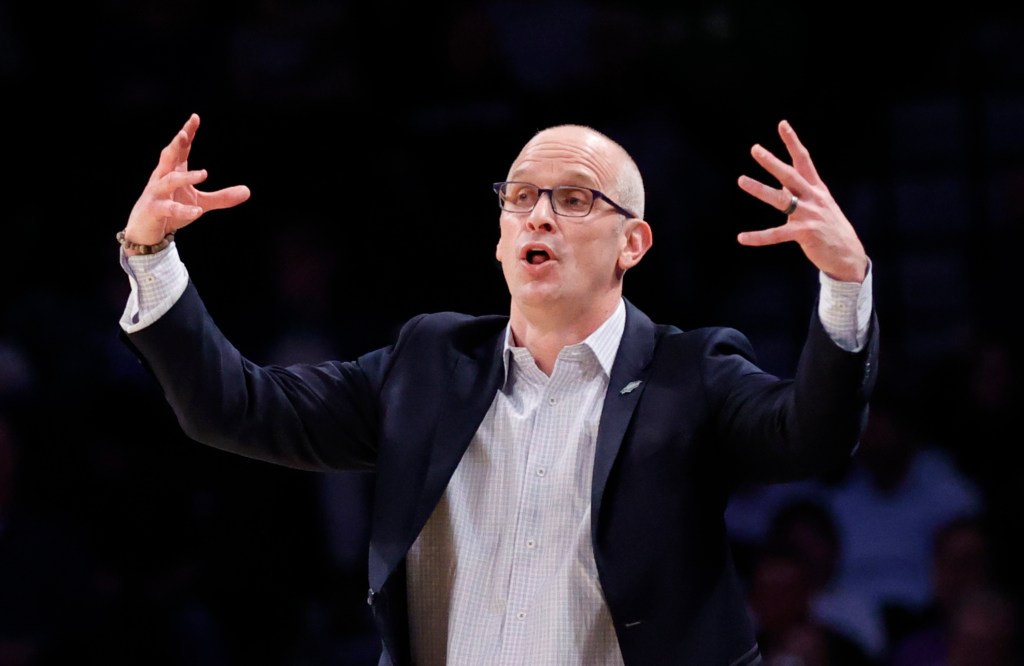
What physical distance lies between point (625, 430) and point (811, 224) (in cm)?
51

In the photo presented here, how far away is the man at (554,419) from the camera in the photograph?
8.02 feet

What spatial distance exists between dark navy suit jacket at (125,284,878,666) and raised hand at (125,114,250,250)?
0.14 metres

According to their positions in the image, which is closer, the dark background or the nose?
the nose

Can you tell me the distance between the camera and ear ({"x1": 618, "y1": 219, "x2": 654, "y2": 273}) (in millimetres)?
2936

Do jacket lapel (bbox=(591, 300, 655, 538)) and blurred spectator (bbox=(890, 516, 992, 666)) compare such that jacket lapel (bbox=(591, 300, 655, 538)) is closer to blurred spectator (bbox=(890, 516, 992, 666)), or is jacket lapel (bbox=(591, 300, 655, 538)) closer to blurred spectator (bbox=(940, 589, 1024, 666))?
blurred spectator (bbox=(940, 589, 1024, 666))

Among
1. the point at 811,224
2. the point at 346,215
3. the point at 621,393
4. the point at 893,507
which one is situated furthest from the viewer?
the point at 346,215

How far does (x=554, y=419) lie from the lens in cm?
272

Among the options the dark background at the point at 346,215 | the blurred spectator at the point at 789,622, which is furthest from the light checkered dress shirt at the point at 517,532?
the dark background at the point at 346,215

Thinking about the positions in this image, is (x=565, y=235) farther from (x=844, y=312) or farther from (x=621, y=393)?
(x=844, y=312)

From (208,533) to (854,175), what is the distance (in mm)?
3321

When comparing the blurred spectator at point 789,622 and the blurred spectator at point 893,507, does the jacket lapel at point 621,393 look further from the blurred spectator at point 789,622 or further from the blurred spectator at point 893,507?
the blurred spectator at point 893,507

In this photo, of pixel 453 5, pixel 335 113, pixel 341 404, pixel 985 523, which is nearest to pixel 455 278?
pixel 335 113

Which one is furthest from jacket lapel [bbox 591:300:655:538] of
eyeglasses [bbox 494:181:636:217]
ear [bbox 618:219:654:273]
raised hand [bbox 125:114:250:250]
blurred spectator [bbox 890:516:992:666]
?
blurred spectator [bbox 890:516:992:666]

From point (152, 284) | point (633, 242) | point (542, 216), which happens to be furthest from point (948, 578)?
point (152, 284)
